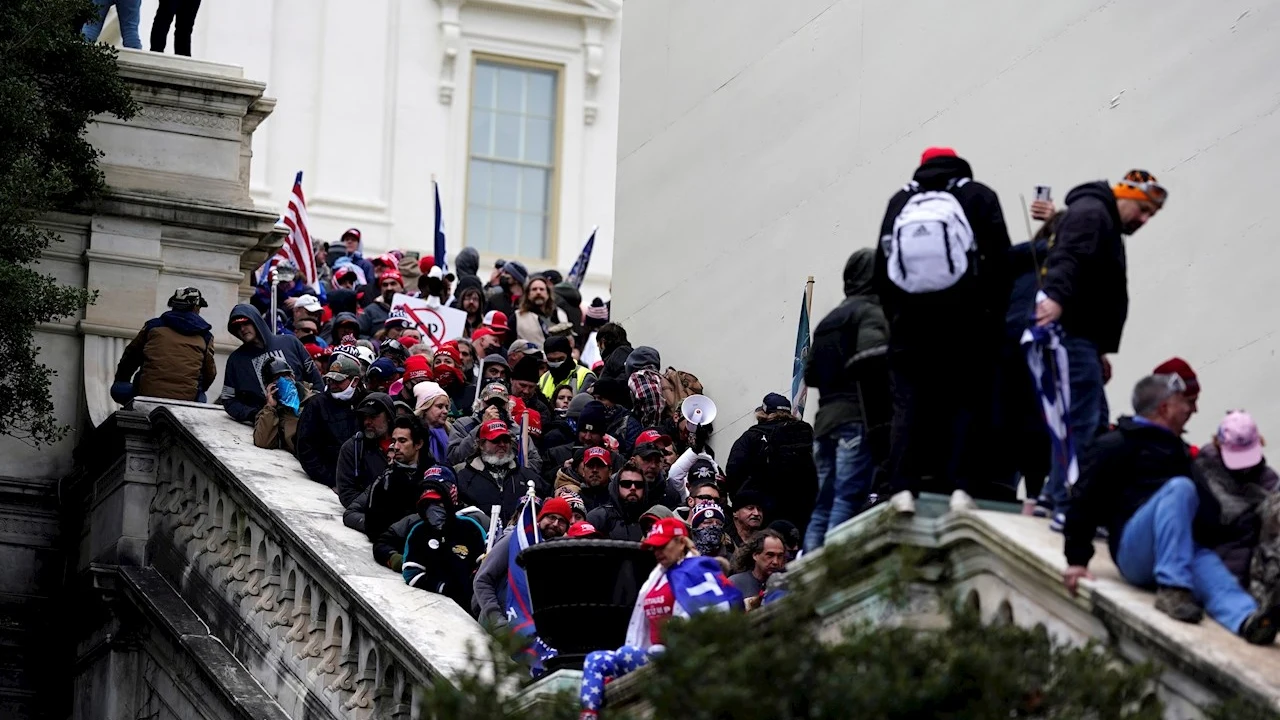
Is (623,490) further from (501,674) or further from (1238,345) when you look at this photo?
(501,674)

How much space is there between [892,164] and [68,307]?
20.8 feet

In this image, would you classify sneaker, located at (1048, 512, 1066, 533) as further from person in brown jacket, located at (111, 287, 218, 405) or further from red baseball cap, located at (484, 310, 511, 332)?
red baseball cap, located at (484, 310, 511, 332)

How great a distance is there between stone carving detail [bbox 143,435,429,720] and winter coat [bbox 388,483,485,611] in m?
0.48

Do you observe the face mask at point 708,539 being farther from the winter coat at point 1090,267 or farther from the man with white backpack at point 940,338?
the winter coat at point 1090,267

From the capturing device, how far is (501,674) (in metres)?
8.43

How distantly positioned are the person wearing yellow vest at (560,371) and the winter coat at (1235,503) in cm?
999

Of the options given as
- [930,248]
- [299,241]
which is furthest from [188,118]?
[930,248]

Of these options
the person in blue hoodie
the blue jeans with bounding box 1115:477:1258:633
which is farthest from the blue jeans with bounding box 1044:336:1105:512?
the person in blue hoodie

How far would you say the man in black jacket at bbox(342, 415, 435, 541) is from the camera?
15.4 m

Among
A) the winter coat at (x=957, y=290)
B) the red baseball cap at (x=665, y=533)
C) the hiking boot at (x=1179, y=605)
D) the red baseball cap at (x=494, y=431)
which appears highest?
the winter coat at (x=957, y=290)

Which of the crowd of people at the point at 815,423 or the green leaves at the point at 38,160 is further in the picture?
the green leaves at the point at 38,160

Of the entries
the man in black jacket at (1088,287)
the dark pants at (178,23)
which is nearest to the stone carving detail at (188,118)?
the dark pants at (178,23)

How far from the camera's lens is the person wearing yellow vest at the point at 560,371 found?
20.1 m

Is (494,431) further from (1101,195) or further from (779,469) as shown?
(1101,195)
